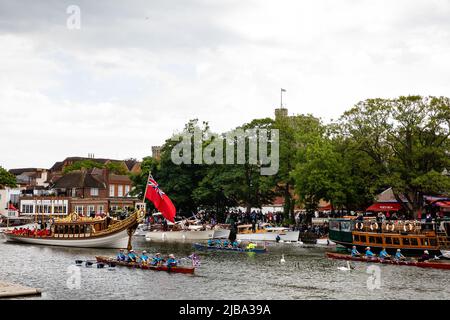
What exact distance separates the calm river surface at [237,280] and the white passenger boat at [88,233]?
29.8 ft

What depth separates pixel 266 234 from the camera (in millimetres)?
78000

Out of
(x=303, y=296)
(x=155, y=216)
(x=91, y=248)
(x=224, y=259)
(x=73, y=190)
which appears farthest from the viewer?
(x=73, y=190)

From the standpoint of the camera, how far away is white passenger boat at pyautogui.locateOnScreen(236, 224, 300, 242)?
76250 millimetres

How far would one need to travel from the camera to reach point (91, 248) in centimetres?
6950

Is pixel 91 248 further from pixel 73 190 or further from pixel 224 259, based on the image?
pixel 73 190

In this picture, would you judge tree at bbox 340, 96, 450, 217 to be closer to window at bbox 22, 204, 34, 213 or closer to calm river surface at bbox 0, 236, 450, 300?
calm river surface at bbox 0, 236, 450, 300

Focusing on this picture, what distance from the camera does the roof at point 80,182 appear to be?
130250mm

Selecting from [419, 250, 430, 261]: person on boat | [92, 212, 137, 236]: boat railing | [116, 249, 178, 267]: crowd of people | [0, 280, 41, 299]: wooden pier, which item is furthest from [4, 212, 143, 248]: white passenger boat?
[0, 280, 41, 299]: wooden pier

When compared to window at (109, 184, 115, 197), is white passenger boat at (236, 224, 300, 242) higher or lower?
lower

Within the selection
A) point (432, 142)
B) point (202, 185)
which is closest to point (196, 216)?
point (202, 185)

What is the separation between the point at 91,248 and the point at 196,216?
34.2 m

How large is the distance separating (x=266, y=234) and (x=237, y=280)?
36.3m

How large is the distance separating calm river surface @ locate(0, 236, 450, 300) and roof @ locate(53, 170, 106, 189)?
74.1 meters
